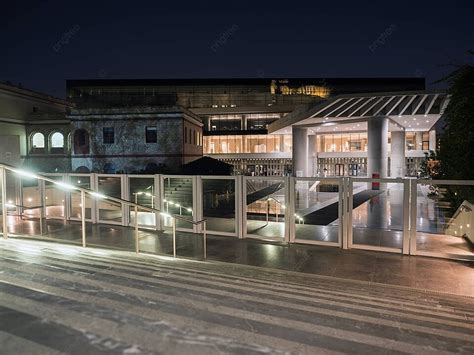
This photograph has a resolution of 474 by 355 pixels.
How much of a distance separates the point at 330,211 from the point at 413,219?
9.22 meters

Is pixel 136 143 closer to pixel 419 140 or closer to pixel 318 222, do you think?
pixel 318 222

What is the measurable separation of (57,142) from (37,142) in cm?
244

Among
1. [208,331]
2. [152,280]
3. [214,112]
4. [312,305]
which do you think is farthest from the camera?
[214,112]

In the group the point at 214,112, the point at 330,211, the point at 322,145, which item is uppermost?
the point at 214,112

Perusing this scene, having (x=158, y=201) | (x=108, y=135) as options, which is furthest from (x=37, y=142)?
(x=158, y=201)

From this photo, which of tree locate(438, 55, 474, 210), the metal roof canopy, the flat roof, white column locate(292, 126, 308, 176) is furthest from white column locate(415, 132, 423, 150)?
tree locate(438, 55, 474, 210)

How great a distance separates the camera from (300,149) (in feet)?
129

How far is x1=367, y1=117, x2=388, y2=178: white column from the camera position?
99.8 feet

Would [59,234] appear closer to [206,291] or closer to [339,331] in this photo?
[206,291]

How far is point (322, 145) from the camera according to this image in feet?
206

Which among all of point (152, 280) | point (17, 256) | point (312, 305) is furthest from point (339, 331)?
point (17, 256)

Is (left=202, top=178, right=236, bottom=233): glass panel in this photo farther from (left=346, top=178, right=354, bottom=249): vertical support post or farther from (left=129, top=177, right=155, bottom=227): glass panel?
(left=346, top=178, right=354, bottom=249): vertical support post

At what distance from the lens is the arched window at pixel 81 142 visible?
113 ft

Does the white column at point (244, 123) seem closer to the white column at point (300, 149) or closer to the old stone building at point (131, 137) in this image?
the white column at point (300, 149)
